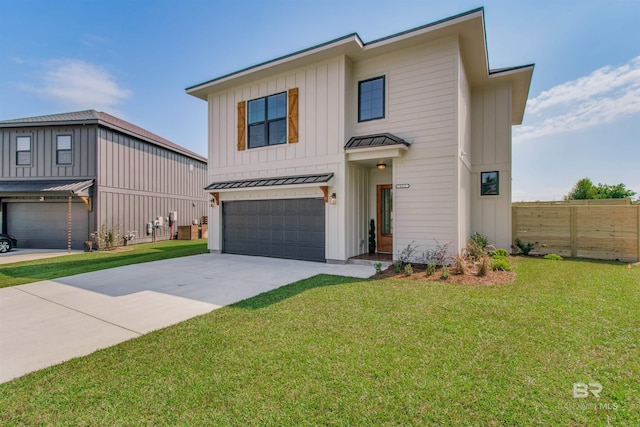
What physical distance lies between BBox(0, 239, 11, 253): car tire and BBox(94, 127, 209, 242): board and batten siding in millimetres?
3512

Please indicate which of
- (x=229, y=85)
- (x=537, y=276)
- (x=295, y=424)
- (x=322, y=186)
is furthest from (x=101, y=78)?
(x=537, y=276)

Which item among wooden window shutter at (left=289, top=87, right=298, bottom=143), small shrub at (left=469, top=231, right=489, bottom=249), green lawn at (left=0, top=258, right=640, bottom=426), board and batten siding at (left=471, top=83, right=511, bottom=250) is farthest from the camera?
board and batten siding at (left=471, top=83, right=511, bottom=250)

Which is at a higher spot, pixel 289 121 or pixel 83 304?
pixel 289 121

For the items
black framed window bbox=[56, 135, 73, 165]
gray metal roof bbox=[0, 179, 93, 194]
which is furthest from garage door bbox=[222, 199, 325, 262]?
black framed window bbox=[56, 135, 73, 165]

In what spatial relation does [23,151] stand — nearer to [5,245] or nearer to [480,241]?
[5,245]

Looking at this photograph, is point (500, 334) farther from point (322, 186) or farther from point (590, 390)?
point (322, 186)

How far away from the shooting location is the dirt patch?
233 inches

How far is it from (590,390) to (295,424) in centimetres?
240

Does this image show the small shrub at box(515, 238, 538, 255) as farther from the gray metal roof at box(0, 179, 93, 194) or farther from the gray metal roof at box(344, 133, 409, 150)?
the gray metal roof at box(0, 179, 93, 194)

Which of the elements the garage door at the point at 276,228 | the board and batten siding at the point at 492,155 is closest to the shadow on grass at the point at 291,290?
the garage door at the point at 276,228

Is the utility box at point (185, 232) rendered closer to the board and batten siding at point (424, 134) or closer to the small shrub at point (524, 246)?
the board and batten siding at point (424, 134)

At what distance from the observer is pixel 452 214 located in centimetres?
736

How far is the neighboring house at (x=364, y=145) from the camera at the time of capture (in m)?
7.58

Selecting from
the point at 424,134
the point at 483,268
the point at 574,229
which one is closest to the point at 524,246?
the point at 574,229
